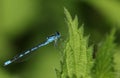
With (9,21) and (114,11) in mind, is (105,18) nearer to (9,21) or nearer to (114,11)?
(114,11)

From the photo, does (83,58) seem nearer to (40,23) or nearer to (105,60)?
(105,60)

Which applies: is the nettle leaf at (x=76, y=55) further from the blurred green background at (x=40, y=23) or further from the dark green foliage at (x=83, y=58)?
the blurred green background at (x=40, y=23)

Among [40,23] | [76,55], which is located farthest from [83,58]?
[40,23]

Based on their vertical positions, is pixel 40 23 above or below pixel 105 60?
above

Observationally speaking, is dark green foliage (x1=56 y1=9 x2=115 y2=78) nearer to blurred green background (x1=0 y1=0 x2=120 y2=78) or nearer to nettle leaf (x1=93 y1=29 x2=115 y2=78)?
nettle leaf (x1=93 y1=29 x2=115 y2=78)

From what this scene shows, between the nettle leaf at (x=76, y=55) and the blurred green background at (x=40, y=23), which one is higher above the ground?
the blurred green background at (x=40, y=23)

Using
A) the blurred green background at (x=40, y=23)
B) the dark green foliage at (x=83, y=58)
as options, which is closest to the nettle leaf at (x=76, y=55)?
the dark green foliage at (x=83, y=58)

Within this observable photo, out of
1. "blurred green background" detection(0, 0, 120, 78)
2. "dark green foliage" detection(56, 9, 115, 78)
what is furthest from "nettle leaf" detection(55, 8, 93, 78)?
"blurred green background" detection(0, 0, 120, 78)
